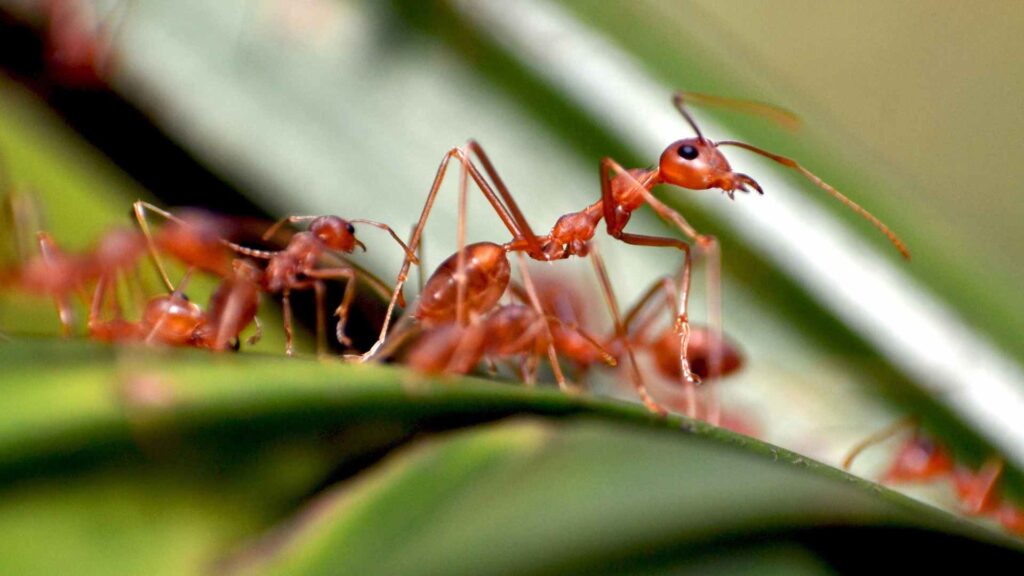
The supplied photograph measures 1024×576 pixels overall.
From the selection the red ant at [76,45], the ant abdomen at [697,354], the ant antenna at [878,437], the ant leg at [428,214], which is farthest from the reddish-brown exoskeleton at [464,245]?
the red ant at [76,45]

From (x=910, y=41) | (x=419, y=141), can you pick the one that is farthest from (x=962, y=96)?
(x=419, y=141)

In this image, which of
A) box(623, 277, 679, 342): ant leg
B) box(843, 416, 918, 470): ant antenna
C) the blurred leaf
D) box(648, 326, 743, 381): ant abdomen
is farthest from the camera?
box(843, 416, 918, 470): ant antenna

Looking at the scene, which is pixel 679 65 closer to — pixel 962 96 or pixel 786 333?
pixel 786 333

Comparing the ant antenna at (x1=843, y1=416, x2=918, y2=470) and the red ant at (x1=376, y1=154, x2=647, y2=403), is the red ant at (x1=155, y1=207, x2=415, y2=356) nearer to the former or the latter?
the red ant at (x1=376, y1=154, x2=647, y2=403)

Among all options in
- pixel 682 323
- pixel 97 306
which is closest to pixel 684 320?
pixel 682 323

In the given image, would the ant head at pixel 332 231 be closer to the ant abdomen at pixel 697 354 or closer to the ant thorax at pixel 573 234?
the ant thorax at pixel 573 234

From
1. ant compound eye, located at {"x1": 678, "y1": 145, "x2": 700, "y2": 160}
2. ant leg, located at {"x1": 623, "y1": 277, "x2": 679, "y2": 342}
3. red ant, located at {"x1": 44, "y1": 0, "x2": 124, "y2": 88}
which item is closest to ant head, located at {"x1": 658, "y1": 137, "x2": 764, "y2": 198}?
ant compound eye, located at {"x1": 678, "y1": 145, "x2": 700, "y2": 160}

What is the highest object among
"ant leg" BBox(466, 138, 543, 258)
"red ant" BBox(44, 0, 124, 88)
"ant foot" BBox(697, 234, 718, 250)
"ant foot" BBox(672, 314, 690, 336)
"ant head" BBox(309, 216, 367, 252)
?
"red ant" BBox(44, 0, 124, 88)
